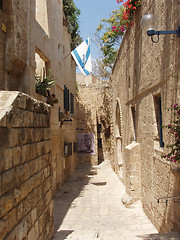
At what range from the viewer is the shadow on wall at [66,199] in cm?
537

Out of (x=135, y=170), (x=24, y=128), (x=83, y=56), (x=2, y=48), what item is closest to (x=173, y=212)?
(x=135, y=170)

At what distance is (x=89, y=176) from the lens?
13.0 m

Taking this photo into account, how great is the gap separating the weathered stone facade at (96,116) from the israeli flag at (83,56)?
26.1 ft

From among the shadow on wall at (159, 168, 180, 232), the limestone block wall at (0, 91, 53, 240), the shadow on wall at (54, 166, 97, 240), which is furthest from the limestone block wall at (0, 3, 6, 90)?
the shadow on wall at (159, 168, 180, 232)

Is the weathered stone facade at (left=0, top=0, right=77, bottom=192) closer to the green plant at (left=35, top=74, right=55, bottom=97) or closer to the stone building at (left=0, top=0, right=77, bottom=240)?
the stone building at (left=0, top=0, right=77, bottom=240)

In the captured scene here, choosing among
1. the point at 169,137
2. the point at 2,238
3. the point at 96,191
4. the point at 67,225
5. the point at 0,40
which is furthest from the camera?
the point at 96,191

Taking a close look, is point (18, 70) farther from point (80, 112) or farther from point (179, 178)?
point (80, 112)

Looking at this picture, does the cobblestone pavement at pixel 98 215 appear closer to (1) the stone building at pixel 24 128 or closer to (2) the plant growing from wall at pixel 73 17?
(1) the stone building at pixel 24 128

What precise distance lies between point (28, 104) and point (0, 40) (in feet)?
10.4

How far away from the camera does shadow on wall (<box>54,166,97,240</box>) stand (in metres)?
5.37

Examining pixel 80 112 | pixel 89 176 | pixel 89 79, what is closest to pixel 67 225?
pixel 89 176

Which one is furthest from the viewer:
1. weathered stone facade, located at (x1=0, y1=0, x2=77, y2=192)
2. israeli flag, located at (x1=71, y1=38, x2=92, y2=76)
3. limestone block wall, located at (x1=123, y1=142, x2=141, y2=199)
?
israeli flag, located at (x1=71, y1=38, x2=92, y2=76)

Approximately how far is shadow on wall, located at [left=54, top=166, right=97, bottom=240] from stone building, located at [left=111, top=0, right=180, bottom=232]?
223 cm

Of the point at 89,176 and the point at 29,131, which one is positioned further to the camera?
the point at 89,176
